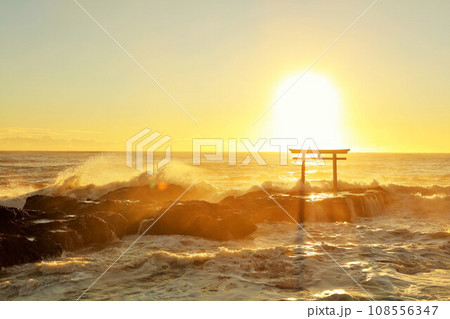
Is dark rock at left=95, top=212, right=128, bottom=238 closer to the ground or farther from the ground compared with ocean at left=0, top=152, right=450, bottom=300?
farther from the ground

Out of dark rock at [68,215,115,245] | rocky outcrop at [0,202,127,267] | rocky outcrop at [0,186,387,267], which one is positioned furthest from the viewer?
dark rock at [68,215,115,245]

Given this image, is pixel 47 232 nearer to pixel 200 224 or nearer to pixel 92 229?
pixel 92 229

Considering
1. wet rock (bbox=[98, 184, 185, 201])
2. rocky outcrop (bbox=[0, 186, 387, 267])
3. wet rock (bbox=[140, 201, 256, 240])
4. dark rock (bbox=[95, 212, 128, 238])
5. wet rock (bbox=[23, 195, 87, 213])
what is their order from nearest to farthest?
1. rocky outcrop (bbox=[0, 186, 387, 267])
2. dark rock (bbox=[95, 212, 128, 238])
3. wet rock (bbox=[140, 201, 256, 240])
4. wet rock (bbox=[23, 195, 87, 213])
5. wet rock (bbox=[98, 184, 185, 201])

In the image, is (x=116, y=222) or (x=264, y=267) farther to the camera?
(x=116, y=222)

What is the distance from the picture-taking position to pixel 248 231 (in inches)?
503

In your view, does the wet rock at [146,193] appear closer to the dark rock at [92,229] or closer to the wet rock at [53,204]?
the wet rock at [53,204]

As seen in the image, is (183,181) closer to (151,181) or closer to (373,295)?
(151,181)

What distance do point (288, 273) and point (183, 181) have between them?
1588 cm

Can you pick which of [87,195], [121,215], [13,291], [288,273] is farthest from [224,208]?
[87,195]

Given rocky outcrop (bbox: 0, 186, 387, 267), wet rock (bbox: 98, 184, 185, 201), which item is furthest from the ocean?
wet rock (bbox: 98, 184, 185, 201)

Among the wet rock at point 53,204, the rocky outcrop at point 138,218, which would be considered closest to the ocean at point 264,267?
the rocky outcrop at point 138,218

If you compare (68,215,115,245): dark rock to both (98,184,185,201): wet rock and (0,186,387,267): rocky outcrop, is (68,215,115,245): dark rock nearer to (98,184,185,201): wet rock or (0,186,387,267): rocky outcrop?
(0,186,387,267): rocky outcrop

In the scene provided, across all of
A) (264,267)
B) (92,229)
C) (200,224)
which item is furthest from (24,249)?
(264,267)
